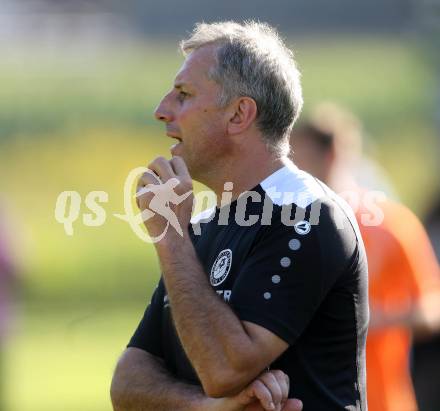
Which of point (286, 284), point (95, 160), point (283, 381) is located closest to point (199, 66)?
point (286, 284)

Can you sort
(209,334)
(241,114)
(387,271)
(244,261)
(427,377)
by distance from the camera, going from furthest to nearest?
(427,377), (387,271), (241,114), (244,261), (209,334)

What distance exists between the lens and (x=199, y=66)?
4.33 meters

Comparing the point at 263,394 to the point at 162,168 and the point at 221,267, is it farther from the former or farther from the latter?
the point at 162,168

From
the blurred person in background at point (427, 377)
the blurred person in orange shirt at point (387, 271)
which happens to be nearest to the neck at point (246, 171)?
the blurred person in orange shirt at point (387, 271)

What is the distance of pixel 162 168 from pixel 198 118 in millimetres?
297

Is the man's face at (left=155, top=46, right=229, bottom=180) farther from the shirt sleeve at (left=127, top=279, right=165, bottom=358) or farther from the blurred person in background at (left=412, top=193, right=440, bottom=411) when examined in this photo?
the blurred person in background at (left=412, top=193, right=440, bottom=411)

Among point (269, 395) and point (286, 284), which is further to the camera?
point (286, 284)

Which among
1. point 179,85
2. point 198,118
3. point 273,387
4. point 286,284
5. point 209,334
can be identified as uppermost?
point 179,85

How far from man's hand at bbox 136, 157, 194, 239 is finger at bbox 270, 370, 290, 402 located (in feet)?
1.88

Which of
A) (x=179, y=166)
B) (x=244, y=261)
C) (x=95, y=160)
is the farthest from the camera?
(x=95, y=160)

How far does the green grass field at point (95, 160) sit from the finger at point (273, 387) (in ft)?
20.4

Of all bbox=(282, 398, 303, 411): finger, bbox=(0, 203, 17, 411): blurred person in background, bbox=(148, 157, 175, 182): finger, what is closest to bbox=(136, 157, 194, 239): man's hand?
bbox=(148, 157, 175, 182): finger

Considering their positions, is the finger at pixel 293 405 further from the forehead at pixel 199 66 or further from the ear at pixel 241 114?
the forehead at pixel 199 66

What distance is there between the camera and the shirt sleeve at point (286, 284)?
150 inches
